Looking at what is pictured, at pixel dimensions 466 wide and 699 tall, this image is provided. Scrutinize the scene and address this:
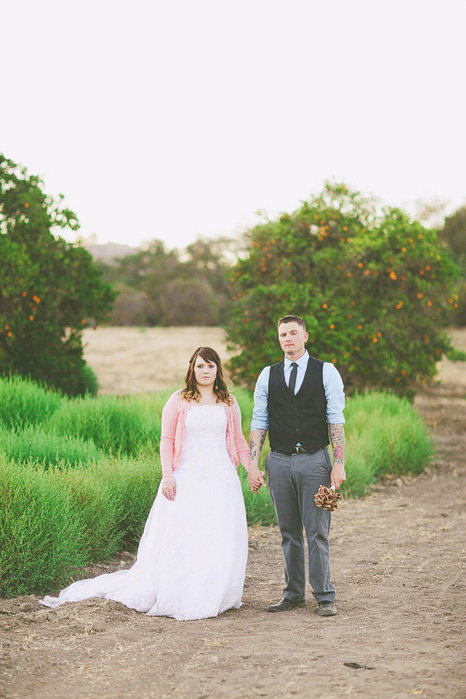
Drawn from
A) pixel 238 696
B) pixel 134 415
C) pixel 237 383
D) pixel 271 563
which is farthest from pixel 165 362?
pixel 238 696

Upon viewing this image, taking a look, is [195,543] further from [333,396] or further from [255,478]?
[333,396]

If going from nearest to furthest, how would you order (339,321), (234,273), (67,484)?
(67,484) < (339,321) < (234,273)

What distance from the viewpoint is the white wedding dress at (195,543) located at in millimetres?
5703

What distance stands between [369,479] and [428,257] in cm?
523

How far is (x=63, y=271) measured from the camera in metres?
14.5

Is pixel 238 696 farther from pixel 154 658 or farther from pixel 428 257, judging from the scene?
pixel 428 257

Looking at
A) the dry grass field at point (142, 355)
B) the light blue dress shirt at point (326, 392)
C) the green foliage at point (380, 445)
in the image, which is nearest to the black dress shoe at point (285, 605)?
the light blue dress shirt at point (326, 392)

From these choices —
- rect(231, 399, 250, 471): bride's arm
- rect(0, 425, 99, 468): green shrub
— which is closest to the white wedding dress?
rect(231, 399, 250, 471): bride's arm

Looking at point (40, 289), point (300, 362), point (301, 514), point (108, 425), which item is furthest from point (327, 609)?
point (40, 289)

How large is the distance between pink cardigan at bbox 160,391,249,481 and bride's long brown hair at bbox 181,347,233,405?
5cm

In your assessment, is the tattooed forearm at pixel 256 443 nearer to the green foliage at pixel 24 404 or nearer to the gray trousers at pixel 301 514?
the gray trousers at pixel 301 514

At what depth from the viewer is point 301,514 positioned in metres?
5.90

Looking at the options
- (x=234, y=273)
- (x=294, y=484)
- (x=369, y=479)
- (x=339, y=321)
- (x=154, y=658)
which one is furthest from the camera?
(x=234, y=273)

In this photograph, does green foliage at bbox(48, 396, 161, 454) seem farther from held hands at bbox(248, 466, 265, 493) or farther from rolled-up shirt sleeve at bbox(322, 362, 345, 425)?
rolled-up shirt sleeve at bbox(322, 362, 345, 425)
